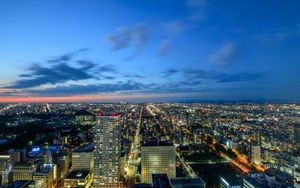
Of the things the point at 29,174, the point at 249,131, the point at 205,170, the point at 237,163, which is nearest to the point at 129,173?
the point at 205,170

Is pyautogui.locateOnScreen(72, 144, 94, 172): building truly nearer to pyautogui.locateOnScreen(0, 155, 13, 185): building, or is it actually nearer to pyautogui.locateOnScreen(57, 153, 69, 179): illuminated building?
pyautogui.locateOnScreen(57, 153, 69, 179): illuminated building

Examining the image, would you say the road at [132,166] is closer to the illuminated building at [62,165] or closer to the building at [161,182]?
the illuminated building at [62,165]

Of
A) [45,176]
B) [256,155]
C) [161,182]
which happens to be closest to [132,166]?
[45,176]

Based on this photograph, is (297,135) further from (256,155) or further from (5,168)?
(5,168)

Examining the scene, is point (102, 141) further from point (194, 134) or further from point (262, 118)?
point (262, 118)

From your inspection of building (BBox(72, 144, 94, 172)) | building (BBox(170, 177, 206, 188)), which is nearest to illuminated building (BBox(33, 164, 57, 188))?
building (BBox(72, 144, 94, 172))

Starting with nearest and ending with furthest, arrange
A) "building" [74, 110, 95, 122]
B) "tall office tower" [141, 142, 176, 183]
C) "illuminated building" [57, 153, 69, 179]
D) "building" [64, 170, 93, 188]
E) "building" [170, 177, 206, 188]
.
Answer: "building" [170, 177, 206, 188]
"building" [64, 170, 93, 188]
"tall office tower" [141, 142, 176, 183]
"illuminated building" [57, 153, 69, 179]
"building" [74, 110, 95, 122]
